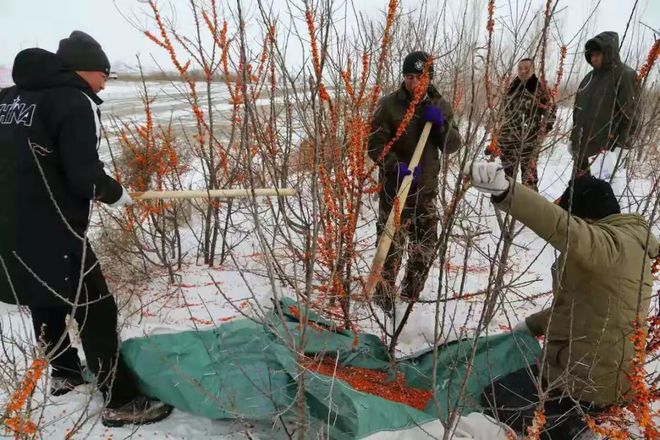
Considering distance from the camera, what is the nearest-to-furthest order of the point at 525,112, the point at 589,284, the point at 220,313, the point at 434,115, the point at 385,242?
the point at 589,284 < the point at 385,242 < the point at 525,112 < the point at 434,115 < the point at 220,313

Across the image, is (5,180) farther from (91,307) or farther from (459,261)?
(459,261)

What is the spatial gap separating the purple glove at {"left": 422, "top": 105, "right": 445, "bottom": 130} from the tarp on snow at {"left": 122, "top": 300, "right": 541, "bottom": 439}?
4.56ft

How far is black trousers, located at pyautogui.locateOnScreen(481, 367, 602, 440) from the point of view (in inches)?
77.2

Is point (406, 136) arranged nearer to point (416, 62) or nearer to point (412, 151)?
point (412, 151)

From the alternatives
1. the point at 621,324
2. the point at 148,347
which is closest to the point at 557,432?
the point at 621,324

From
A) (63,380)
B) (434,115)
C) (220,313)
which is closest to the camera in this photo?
(63,380)

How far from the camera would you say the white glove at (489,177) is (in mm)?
1636

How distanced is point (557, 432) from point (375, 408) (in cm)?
77

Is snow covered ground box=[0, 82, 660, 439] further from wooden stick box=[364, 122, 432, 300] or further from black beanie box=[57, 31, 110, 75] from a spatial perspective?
black beanie box=[57, 31, 110, 75]

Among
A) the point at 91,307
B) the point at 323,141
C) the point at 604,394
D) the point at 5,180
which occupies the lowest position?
the point at 604,394

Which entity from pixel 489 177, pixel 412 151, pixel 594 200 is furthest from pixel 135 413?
pixel 412 151

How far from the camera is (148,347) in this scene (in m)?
2.35

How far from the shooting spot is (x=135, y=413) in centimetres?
215

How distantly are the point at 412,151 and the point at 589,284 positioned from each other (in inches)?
66.0
